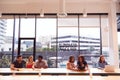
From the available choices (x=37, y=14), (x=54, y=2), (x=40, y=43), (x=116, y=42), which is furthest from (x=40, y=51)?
(x=116, y=42)

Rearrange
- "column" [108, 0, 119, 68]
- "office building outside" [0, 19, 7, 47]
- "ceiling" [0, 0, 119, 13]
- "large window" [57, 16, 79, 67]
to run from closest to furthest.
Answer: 1. "column" [108, 0, 119, 68]
2. "ceiling" [0, 0, 119, 13]
3. "large window" [57, 16, 79, 67]
4. "office building outside" [0, 19, 7, 47]

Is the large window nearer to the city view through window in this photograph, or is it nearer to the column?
the city view through window

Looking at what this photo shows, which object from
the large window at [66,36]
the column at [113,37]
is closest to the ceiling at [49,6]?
the column at [113,37]

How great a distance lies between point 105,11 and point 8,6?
448 centimetres

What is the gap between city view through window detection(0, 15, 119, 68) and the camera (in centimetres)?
865

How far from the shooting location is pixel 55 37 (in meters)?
8.69

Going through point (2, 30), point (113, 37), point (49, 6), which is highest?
point (49, 6)

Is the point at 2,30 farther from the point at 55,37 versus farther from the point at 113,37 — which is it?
the point at 113,37

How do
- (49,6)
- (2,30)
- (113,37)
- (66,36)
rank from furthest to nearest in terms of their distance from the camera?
(2,30) → (66,36) → (49,6) → (113,37)

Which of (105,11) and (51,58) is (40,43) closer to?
→ (51,58)

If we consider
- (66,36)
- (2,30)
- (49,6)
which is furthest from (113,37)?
(2,30)

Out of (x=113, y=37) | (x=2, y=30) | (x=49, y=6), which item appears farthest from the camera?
(x=2, y=30)

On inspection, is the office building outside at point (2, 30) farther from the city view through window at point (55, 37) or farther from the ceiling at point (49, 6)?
the ceiling at point (49, 6)

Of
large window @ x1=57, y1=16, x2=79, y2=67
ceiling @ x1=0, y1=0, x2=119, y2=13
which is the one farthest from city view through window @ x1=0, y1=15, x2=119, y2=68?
ceiling @ x1=0, y1=0, x2=119, y2=13
